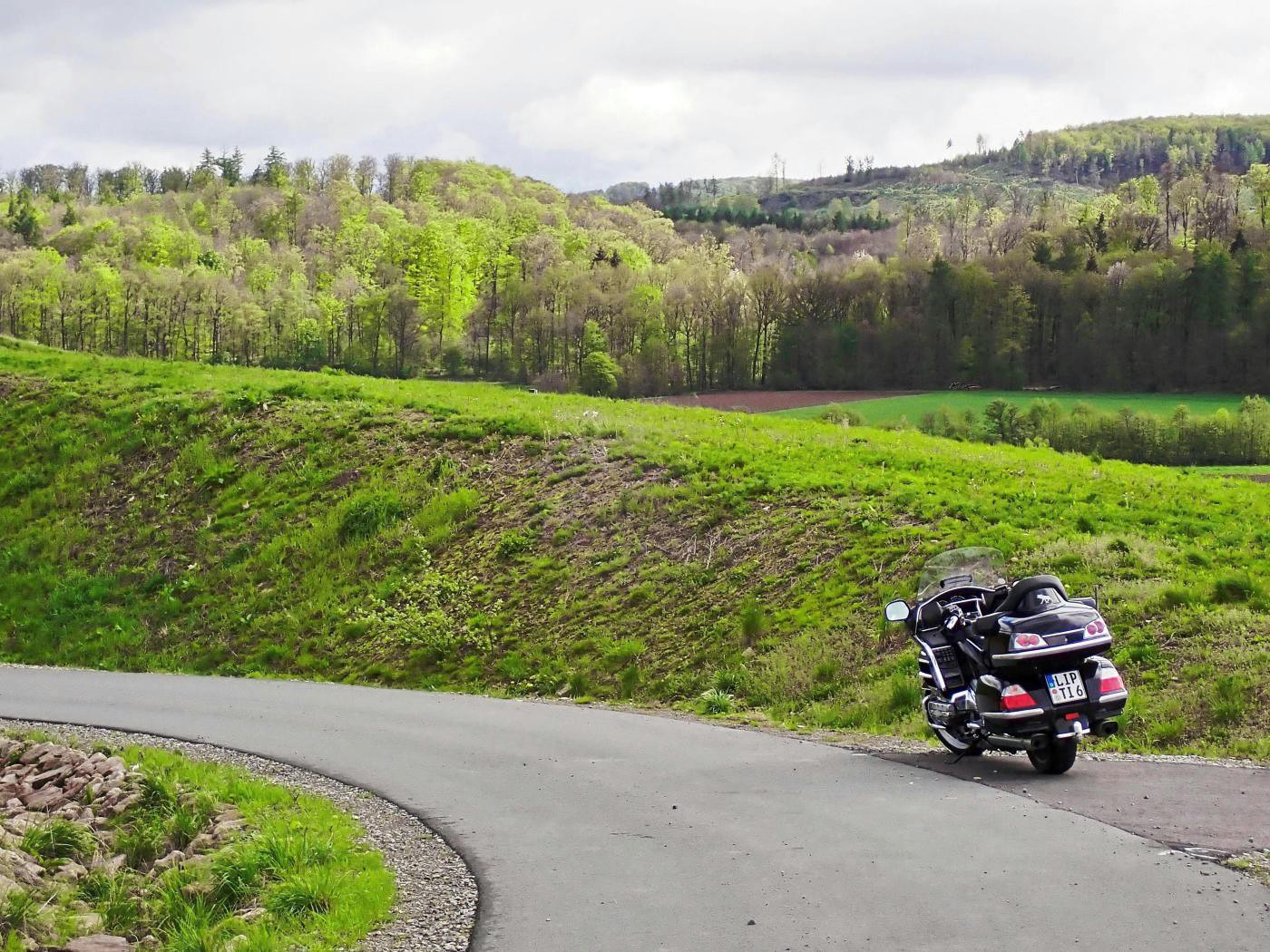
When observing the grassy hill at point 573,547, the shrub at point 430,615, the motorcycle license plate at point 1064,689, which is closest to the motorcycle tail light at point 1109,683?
the motorcycle license plate at point 1064,689

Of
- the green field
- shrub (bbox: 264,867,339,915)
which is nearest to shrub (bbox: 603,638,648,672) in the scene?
shrub (bbox: 264,867,339,915)

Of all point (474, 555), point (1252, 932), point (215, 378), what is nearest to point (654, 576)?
point (474, 555)

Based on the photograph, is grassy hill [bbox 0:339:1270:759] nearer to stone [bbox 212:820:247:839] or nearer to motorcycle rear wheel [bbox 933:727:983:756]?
motorcycle rear wheel [bbox 933:727:983:756]

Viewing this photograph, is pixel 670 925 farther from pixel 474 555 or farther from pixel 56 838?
pixel 474 555

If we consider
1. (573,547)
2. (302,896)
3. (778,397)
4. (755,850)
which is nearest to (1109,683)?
(755,850)

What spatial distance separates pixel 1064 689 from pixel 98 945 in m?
7.30

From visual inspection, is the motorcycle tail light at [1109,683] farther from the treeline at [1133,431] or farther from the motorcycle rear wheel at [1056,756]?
the treeline at [1133,431]

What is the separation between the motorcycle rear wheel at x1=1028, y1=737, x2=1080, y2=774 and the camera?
10.1 meters

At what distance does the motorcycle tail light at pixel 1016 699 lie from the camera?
9.92 m

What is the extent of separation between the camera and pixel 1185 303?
302ft

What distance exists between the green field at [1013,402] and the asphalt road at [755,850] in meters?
61.0

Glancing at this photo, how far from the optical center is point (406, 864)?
8773mm

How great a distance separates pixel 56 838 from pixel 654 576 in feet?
38.0

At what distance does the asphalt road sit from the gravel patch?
0.57ft
